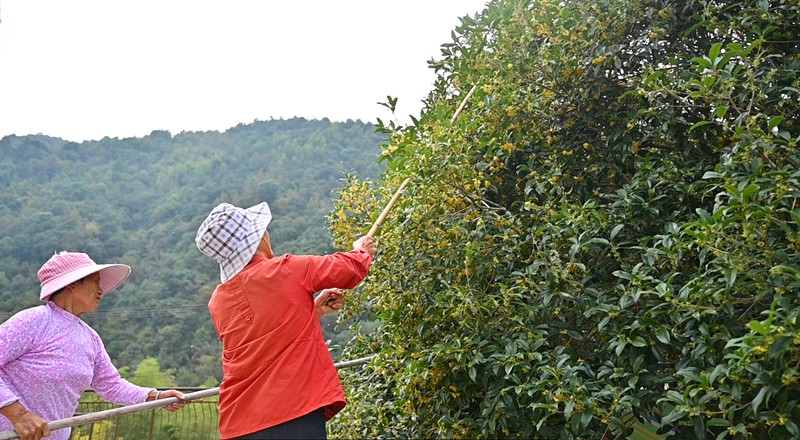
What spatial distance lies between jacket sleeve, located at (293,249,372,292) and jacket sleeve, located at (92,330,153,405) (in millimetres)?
887

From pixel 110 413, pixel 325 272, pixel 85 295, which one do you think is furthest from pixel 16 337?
pixel 325 272

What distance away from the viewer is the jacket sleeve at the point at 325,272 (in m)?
2.33

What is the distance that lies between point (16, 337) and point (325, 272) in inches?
40.1

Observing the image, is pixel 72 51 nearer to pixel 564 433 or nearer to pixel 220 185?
pixel 220 185

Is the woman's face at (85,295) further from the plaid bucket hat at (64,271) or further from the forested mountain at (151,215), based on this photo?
the forested mountain at (151,215)

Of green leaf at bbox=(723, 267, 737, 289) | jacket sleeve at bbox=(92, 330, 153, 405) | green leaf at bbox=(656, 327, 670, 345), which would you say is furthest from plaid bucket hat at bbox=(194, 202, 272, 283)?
green leaf at bbox=(723, 267, 737, 289)

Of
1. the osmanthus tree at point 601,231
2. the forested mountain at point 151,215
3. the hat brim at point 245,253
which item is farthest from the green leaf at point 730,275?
the forested mountain at point 151,215

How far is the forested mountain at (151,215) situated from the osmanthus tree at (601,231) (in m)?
10.2

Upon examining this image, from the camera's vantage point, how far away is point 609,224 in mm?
2682

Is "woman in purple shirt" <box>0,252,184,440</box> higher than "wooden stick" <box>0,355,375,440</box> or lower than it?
higher

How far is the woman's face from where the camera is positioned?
8.64 ft

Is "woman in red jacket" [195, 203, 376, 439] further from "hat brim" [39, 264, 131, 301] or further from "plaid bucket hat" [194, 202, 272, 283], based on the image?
"hat brim" [39, 264, 131, 301]

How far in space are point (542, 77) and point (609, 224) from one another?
0.75 metres

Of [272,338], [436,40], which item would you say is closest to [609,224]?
[272,338]
